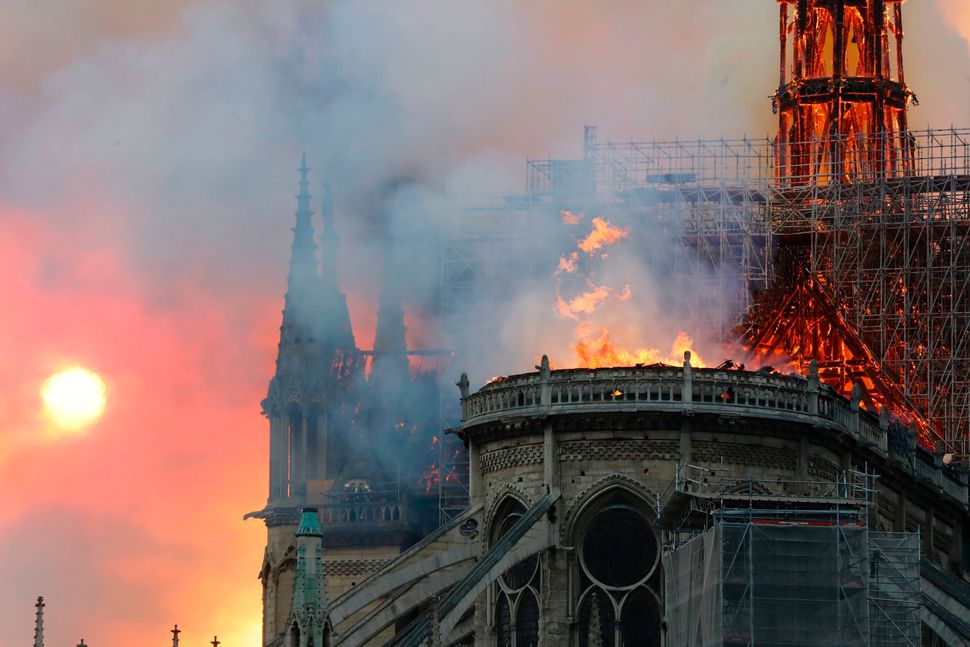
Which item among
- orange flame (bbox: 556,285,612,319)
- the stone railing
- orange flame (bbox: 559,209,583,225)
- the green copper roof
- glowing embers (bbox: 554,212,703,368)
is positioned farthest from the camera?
orange flame (bbox: 559,209,583,225)

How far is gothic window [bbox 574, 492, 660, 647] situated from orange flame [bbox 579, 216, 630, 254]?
56.3ft

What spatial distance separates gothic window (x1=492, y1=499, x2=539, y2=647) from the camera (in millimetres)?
74625

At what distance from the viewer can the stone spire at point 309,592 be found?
6869 cm

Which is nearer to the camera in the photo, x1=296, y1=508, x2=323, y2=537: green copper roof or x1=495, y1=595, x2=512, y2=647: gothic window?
x1=296, y1=508, x2=323, y2=537: green copper roof

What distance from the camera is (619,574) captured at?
73875 mm

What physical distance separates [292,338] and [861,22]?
2284 cm

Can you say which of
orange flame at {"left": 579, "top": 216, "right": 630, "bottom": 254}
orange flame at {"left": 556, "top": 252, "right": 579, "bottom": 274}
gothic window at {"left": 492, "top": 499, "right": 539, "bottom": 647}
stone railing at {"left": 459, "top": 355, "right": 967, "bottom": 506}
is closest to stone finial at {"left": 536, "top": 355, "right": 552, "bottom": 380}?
stone railing at {"left": 459, "top": 355, "right": 967, "bottom": 506}

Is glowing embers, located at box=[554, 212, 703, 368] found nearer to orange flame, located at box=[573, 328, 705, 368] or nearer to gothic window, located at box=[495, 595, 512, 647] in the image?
orange flame, located at box=[573, 328, 705, 368]

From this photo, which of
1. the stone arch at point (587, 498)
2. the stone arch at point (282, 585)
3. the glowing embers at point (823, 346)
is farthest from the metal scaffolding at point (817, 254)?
the stone arch at point (587, 498)

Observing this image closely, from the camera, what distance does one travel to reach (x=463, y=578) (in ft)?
243

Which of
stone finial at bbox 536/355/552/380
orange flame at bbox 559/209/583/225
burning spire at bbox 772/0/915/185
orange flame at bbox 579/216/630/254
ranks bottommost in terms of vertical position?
stone finial at bbox 536/355/552/380

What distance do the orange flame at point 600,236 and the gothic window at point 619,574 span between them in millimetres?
17166

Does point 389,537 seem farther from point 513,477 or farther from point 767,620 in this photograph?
point 767,620

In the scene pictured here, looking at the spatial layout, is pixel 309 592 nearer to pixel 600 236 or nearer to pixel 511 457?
pixel 511 457
